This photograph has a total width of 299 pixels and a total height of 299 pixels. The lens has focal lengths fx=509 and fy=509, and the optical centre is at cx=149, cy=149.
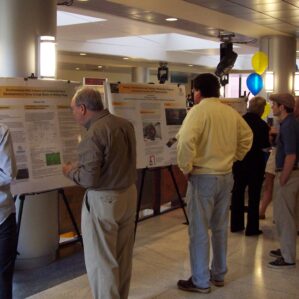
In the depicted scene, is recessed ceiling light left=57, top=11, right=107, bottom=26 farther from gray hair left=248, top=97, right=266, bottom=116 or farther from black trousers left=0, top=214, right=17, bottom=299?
black trousers left=0, top=214, right=17, bottom=299

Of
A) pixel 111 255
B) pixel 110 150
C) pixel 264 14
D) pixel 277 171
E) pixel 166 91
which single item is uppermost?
pixel 264 14

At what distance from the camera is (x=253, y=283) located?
398 centimetres

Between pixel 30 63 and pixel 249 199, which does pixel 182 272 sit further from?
pixel 30 63

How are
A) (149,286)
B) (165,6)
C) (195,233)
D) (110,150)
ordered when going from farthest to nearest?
(165,6), (149,286), (195,233), (110,150)

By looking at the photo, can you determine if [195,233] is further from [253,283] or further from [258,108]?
[258,108]

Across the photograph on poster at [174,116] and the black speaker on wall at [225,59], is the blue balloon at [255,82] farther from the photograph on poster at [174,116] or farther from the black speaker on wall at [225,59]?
the photograph on poster at [174,116]

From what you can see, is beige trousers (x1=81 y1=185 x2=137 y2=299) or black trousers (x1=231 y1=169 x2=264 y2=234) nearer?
beige trousers (x1=81 y1=185 x2=137 y2=299)

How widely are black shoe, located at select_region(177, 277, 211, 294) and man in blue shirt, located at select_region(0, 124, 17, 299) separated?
50.2 inches

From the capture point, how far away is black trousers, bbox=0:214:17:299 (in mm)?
3033

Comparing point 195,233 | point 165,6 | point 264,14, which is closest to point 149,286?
point 195,233

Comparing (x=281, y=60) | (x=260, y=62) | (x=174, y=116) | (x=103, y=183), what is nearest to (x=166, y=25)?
(x=260, y=62)

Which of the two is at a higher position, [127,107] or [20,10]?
[20,10]

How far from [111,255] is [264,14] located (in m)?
4.88

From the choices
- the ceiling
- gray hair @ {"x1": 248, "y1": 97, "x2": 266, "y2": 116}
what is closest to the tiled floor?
gray hair @ {"x1": 248, "y1": 97, "x2": 266, "y2": 116}
